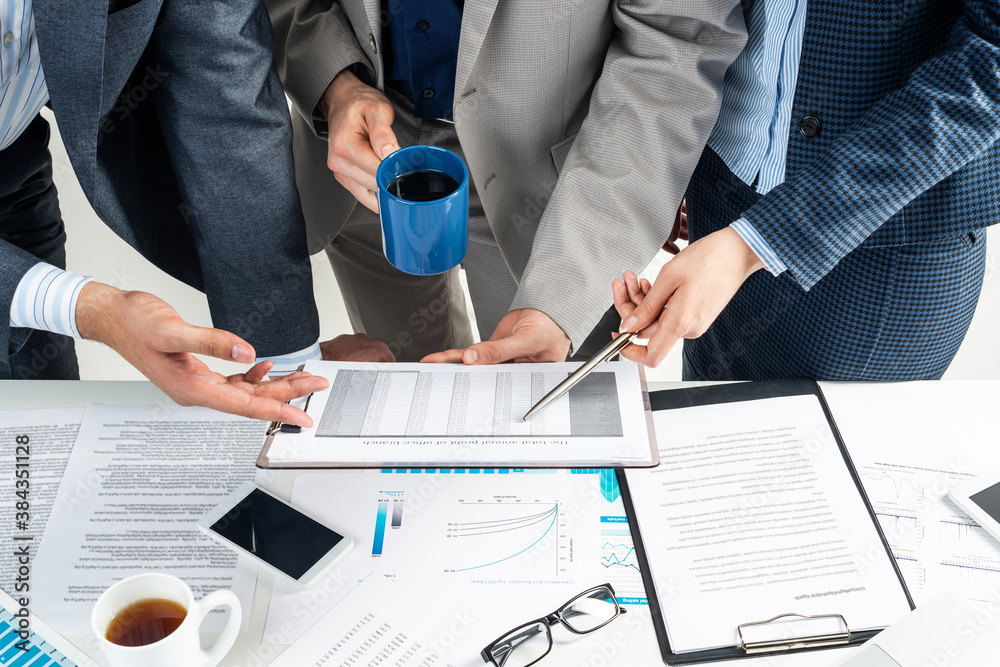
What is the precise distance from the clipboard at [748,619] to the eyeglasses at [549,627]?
0.17 ft

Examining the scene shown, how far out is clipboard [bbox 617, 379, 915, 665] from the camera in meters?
0.79

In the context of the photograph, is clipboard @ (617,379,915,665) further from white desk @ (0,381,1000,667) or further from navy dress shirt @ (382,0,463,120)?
navy dress shirt @ (382,0,463,120)

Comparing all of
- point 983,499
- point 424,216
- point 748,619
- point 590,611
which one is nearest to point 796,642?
point 748,619

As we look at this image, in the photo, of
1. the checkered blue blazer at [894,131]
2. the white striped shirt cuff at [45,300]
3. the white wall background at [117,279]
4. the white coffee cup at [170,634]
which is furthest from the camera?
the white wall background at [117,279]

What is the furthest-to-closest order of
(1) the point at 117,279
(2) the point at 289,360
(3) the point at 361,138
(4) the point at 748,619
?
(1) the point at 117,279
(2) the point at 289,360
(3) the point at 361,138
(4) the point at 748,619

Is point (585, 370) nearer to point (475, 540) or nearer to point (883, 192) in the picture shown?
point (475, 540)

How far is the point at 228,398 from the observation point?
0.97 meters

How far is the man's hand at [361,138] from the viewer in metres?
1.15

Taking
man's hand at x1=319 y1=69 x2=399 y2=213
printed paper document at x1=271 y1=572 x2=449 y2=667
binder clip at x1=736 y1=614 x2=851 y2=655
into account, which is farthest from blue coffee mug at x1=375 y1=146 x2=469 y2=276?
binder clip at x1=736 y1=614 x2=851 y2=655

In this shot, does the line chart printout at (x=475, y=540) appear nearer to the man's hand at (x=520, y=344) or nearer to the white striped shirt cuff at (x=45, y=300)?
the man's hand at (x=520, y=344)

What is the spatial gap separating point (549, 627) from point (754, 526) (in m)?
0.29

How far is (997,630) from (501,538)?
51cm

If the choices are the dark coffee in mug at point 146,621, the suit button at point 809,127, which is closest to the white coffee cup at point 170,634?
the dark coffee in mug at point 146,621

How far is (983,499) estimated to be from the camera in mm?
917
